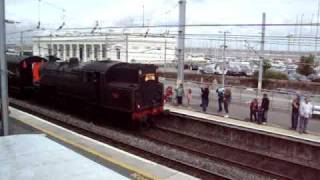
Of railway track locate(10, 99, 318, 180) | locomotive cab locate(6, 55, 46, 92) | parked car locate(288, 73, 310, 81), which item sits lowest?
railway track locate(10, 99, 318, 180)

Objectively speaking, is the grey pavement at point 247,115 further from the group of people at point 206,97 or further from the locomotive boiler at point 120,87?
the locomotive boiler at point 120,87

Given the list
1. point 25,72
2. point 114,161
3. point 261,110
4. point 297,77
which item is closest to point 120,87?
point 261,110

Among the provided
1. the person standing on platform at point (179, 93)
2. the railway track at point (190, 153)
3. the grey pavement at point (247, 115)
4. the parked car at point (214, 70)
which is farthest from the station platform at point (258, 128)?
the parked car at point (214, 70)

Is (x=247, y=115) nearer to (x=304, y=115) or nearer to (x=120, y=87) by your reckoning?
(x=304, y=115)

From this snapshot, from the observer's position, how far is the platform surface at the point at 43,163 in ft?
10.7

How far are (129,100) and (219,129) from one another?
399 centimetres

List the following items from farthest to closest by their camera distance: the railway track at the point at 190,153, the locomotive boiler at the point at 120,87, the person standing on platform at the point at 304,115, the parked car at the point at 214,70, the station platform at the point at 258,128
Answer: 1. the parked car at the point at 214,70
2. the locomotive boiler at the point at 120,87
3. the person standing on platform at the point at 304,115
4. the station platform at the point at 258,128
5. the railway track at the point at 190,153

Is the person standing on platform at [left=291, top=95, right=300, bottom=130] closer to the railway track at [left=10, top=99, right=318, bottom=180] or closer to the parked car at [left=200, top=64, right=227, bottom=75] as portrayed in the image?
the railway track at [left=10, top=99, right=318, bottom=180]

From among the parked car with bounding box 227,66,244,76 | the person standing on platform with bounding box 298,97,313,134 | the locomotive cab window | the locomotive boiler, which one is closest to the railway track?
the locomotive boiler

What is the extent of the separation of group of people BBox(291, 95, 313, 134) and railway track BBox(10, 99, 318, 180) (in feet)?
9.89

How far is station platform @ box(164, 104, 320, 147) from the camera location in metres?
14.5

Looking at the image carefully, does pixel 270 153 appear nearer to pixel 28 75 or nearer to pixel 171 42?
pixel 28 75

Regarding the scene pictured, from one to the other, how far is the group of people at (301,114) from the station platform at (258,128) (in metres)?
0.41

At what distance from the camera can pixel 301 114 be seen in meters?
15.7
